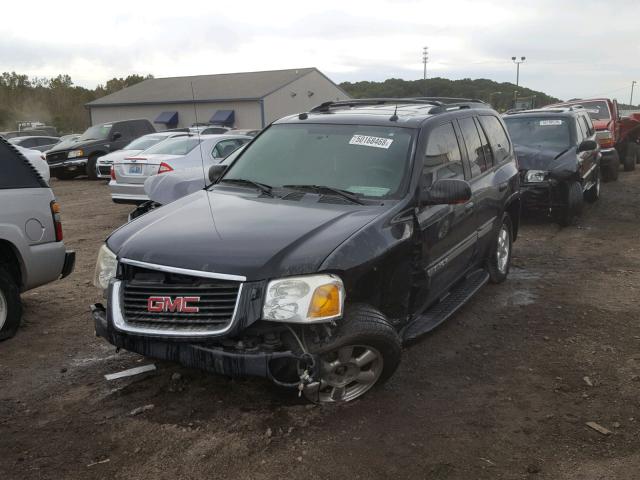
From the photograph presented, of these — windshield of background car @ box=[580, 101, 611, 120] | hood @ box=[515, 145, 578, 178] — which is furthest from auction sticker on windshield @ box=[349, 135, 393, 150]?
windshield of background car @ box=[580, 101, 611, 120]

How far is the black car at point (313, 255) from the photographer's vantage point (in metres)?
3.36

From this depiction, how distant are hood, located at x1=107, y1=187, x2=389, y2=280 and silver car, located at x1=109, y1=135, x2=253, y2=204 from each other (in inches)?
243

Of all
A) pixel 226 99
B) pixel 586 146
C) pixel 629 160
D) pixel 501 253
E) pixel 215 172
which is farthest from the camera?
pixel 226 99

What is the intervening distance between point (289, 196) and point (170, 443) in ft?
5.92

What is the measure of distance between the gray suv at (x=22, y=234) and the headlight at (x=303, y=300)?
2628 mm

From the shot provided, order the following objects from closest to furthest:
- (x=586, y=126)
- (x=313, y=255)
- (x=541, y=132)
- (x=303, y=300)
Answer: (x=303, y=300) < (x=313, y=255) < (x=541, y=132) < (x=586, y=126)

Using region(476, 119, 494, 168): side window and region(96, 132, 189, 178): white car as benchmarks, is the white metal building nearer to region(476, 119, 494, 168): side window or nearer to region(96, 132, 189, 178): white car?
region(96, 132, 189, 178): white car

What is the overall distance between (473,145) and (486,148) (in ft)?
1.30

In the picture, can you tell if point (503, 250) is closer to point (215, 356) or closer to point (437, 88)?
point (215, 356)

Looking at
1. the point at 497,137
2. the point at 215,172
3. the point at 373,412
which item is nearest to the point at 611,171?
the point at 497,137

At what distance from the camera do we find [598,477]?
3088 mm

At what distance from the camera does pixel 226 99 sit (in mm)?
40750

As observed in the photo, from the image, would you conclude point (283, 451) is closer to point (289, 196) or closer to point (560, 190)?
point (289, 196)

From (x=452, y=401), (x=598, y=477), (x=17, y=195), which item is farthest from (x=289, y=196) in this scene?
(x=598, y=477)
